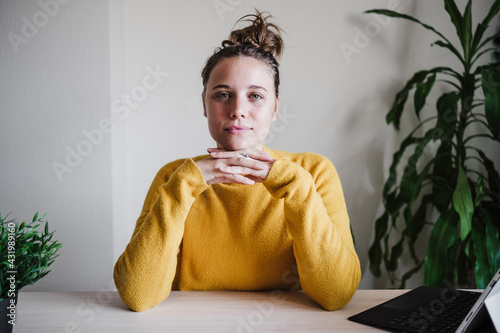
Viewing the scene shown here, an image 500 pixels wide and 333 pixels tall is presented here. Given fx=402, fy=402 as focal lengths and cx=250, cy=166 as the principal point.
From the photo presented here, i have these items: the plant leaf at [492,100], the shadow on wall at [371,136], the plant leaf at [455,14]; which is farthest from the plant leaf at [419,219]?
the plant leaf at [455,14]

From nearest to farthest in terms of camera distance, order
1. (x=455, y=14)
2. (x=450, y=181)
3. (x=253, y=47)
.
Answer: (x=253, y=47)
(x=455, y=14)
(x=450, y=181)

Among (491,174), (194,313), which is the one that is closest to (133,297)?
(194,313)

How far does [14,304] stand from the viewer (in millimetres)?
718

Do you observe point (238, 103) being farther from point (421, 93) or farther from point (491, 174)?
point (491, 174)

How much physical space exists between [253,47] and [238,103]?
Answer: 232 mm

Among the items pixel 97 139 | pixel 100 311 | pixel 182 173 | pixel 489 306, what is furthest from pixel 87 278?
pixel 489 306

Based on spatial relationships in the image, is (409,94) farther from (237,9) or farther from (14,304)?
(14,304)

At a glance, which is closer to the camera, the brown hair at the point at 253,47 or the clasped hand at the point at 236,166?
the clasped hand at the point at 236,166

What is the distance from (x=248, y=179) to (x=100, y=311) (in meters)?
0.47

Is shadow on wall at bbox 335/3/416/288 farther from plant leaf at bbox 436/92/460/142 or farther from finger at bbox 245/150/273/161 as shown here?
finger at bbox 245/150/273/161

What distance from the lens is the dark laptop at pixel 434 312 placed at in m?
0.70

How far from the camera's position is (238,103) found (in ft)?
3.58

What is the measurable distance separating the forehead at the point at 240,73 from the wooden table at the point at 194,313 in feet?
1.88

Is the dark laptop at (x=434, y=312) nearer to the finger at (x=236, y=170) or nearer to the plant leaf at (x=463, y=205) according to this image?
the finger at (x=236, y=170)
